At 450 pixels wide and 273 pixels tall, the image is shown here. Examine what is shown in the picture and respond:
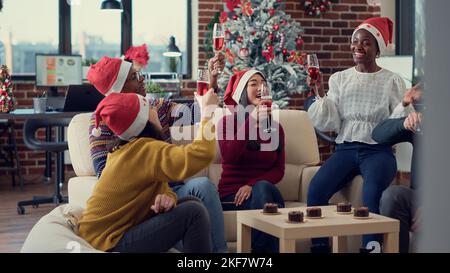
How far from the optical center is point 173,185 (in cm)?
288

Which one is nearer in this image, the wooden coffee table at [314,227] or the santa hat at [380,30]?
the wooden coffee table at [314,227]

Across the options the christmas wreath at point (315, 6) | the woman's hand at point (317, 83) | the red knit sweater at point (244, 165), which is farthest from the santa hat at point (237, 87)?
the christmas wreath at point (315, 6)

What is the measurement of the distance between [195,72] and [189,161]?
17.2 feet

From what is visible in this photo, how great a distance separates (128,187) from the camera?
2.16 m

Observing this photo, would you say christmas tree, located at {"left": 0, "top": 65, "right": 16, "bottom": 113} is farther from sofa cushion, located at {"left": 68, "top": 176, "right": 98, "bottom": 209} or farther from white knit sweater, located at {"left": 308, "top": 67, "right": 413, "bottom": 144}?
white knit sweater, located at {"left": 308, "top": 67, "right": 413, "bottom": 144}

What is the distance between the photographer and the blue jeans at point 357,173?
2998 millimetres

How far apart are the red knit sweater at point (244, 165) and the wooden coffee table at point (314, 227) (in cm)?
50

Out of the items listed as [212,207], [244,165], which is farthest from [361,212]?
[244,165]

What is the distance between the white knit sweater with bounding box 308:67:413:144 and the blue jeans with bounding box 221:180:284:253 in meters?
0.44

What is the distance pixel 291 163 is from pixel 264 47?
112 inches

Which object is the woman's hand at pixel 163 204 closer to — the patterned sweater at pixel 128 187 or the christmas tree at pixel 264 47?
the patterned sweater at pixel 128 187

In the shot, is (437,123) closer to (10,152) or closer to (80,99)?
(80,99)

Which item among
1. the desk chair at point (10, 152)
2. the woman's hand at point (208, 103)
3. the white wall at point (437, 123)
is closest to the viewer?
the white wall at point (437, 123)

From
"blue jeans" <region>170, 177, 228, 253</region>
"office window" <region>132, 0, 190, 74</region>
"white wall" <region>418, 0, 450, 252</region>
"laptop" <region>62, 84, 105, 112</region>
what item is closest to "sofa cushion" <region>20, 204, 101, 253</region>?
"blue jeans" <region>170, 177, 228, 253</region>
